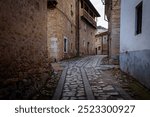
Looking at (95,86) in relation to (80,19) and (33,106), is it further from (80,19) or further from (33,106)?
(80,19)

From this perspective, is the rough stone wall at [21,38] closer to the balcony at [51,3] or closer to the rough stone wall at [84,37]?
the balcony at [51,3]

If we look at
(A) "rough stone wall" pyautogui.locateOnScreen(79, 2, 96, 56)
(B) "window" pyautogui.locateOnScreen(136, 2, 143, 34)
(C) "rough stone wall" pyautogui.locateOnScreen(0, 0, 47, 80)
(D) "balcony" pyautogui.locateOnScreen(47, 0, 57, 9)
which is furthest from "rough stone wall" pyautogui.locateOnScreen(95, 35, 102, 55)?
(C) "rough stone wall" pyautogui.locateOnScreen(0, 0, 47, 80)

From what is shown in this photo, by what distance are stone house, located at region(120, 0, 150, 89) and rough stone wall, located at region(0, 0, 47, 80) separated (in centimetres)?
371

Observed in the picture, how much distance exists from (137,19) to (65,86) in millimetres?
3842

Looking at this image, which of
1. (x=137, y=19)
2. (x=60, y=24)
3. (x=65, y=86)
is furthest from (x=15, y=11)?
(x=60, y=24)

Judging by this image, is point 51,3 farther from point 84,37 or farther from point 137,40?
point 84,37

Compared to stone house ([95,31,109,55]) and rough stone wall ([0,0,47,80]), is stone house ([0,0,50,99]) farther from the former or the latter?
stone house ([95,31,109,55])

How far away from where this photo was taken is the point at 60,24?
15.7 m

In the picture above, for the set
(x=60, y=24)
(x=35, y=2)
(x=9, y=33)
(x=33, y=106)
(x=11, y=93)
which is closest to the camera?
(x=33, y=106)

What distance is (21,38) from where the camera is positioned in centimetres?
578

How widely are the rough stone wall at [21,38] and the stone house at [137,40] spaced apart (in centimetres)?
371

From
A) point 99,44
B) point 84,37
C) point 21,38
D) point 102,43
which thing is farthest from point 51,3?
point 99,44

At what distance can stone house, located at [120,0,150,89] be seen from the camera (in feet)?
19.8

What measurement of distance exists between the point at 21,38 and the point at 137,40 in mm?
4192
